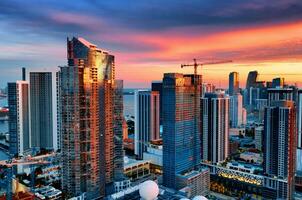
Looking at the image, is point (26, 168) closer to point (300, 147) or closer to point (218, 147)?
point (218, 147)

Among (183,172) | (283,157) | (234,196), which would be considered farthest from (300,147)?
(183,172)

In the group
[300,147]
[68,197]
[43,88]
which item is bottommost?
[68,197]

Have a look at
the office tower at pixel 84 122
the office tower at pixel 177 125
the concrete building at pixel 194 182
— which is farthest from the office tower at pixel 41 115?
the concrete building at pixel 194 182

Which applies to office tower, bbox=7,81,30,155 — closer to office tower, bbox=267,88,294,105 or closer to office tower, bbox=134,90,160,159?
office tower, bbox=134,90,160,159

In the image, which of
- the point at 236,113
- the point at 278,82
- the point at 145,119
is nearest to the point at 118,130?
the point at 145,119

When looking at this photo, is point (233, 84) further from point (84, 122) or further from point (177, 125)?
point (84, 122)

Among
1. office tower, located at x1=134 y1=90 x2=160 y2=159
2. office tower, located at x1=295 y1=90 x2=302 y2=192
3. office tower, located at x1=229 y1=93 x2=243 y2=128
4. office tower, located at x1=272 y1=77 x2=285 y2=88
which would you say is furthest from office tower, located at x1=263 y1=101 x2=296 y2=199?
office tower, located at x1=229 y1=93 x2=243 y2=128

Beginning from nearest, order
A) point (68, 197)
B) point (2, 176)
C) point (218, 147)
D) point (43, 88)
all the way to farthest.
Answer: point (68, 197) → point (2, 176) → point (218, 147) → point (43, 88)
